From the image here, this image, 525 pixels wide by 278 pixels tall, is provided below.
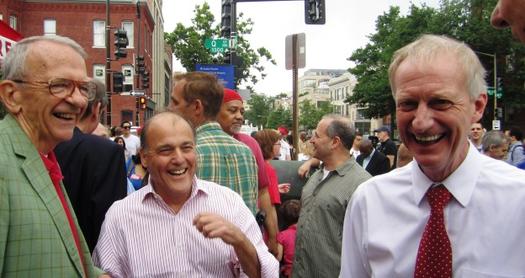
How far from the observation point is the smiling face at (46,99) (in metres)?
2.19

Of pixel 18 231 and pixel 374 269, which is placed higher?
pixel 18 231

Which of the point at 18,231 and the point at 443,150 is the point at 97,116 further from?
the point at 443,150

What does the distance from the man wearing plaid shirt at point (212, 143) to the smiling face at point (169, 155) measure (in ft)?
2.66

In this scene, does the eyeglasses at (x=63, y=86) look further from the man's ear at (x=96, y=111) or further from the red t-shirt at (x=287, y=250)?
the red t-shirt at (x=287, y=250)

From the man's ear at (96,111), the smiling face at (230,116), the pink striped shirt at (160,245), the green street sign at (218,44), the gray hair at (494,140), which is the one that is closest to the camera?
the pink striped shirt at (160,245)

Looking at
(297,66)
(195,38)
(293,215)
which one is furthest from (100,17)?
(293,215)

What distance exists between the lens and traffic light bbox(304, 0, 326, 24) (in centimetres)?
1236

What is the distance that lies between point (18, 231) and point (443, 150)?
1.61 metres

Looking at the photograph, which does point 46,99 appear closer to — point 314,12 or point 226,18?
point 314,12

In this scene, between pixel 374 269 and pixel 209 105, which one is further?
pixel 209 105

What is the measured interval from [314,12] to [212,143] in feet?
30.9

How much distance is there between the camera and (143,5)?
148ft

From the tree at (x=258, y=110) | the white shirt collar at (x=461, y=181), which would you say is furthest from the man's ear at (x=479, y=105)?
the tree at (x=258, y=110)

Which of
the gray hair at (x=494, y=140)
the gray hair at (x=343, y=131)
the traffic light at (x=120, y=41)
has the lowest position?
the gray hair at (x=494, y=140)
